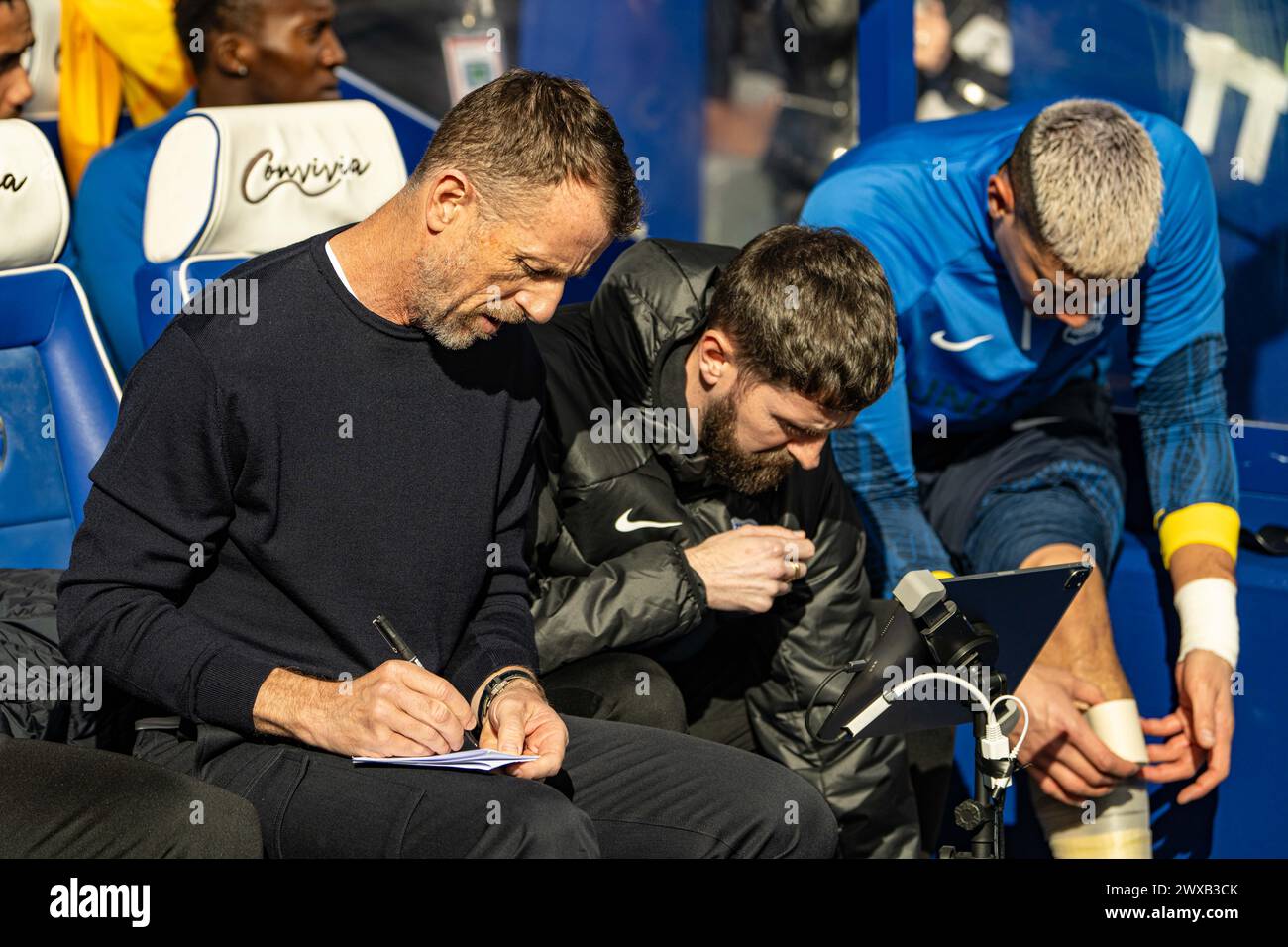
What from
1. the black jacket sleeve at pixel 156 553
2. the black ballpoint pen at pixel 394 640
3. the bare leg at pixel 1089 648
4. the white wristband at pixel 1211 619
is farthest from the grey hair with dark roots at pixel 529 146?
the white wristband at pixel 1211 619

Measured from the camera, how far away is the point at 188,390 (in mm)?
1781

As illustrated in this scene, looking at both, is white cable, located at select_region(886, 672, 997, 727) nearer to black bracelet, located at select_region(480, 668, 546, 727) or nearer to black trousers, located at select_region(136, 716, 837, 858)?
black trousers, located at select_region(136, 716, 837, 858)

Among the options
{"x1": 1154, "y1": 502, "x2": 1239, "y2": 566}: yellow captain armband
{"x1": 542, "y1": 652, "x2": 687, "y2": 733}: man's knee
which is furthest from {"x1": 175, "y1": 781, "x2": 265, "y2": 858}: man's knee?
{"x1": 1154, "y1": 502, "x2": 1239, "y2": 566}: yellow captain armband

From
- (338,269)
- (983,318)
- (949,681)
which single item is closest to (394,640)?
(338,269)

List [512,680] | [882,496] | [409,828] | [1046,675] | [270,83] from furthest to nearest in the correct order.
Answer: [270,83]
[882,496]
[1046,675]
[512,680]
[409,828]

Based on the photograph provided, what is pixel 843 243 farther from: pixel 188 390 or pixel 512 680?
pixel 188 390

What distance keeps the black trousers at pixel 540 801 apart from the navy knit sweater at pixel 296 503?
0.34 ft

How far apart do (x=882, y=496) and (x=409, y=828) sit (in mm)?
1383

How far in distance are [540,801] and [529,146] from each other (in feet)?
2.52

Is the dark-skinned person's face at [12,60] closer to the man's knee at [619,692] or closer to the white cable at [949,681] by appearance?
the man's knee at [619,692]

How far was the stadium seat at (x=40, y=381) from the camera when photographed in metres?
2.50

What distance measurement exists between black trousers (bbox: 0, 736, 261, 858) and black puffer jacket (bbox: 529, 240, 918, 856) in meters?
0.65

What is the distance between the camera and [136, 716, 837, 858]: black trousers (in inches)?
68.0
